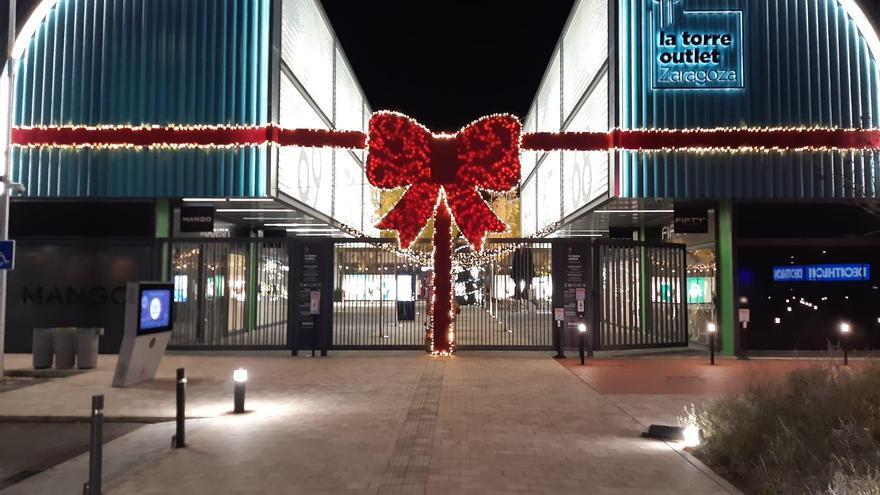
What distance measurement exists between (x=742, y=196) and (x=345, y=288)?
34.7 feet

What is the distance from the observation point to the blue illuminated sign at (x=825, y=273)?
1845 centimetres

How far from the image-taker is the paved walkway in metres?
6.94

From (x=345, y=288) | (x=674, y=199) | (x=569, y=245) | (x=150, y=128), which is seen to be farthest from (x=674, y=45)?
(x=150, y=128)

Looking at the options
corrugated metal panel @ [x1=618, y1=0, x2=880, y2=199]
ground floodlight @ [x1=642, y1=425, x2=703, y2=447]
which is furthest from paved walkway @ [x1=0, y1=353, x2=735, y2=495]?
corrugated metal panel @ [x1=618, y1=0, x2=880, y2=199]

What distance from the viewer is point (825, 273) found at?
18.5 metres

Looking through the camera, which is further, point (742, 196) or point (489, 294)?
point (489, 294)

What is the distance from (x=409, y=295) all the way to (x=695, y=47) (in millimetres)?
10125

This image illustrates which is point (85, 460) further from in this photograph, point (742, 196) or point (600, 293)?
point (742, 196)

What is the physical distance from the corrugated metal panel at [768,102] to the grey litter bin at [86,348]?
13.0 metres

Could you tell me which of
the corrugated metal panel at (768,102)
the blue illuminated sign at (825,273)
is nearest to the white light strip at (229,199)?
the corrugated metal panel at (768,102)

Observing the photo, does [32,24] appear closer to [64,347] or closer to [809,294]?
[64,347]

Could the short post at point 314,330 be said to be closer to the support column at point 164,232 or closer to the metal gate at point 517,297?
the metal gate at point 517,297

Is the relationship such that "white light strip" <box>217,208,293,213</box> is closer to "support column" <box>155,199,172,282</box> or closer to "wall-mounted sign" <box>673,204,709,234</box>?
"support column" <box>155,199,172,282</box>

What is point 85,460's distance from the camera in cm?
817
